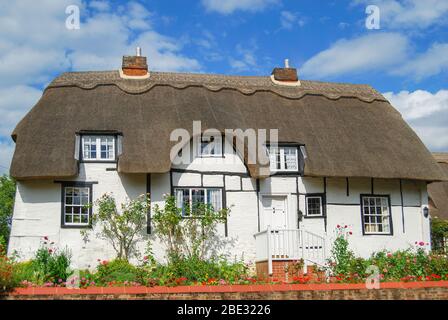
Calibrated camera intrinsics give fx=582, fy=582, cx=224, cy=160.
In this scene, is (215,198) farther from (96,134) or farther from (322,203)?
(96,134)

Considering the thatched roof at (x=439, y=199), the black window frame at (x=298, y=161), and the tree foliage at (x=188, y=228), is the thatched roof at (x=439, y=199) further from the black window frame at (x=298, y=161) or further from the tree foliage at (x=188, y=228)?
the tree foliage at (x=188, y=228)

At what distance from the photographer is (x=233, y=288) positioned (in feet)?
33.7

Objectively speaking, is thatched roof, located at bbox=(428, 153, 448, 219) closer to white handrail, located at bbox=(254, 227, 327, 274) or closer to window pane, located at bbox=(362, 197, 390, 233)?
window pane, located at bbox=(362, 197, 390, 233)

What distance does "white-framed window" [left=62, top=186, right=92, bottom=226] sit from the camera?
17578 millimetres

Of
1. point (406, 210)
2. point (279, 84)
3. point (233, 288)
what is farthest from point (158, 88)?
point (233, 288)

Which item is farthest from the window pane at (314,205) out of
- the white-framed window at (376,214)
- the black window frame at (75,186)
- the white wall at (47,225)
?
the black window frame at (75,186)

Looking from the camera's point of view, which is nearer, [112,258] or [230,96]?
[112,258]

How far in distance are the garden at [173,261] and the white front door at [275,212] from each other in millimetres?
1417

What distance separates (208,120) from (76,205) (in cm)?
491

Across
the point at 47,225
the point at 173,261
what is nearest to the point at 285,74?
the point at 173,261

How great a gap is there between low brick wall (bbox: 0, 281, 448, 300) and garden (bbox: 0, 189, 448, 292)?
4.22 feet

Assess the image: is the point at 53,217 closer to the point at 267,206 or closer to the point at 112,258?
the point at 112,258

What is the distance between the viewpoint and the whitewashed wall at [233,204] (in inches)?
683
